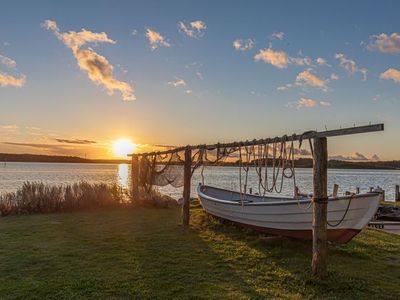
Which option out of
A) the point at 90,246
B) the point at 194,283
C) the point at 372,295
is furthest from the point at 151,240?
the point at 372,295

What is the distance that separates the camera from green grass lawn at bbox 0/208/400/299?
5906 millimetres


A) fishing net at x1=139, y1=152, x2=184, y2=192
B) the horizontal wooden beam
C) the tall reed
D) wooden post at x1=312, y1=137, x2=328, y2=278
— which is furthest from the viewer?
fishing net at x1=139, y1=152, x2=184, y2=192

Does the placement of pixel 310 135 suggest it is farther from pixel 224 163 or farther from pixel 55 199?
pixel 55 199

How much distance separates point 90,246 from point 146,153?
786cm

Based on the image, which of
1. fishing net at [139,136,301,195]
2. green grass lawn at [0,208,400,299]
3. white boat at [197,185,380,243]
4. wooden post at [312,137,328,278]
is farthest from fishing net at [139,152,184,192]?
wooden post at [312,137,328,278]

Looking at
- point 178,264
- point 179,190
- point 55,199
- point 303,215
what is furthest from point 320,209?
point 179,190

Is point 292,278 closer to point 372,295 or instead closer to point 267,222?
point 372,295

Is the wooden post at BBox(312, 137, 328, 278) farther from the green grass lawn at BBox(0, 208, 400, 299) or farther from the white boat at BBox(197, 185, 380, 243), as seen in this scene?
the white boat at BBox(197, 185, 380, 243)

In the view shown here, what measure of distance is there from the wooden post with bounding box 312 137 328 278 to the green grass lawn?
0.25m

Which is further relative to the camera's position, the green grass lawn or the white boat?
the white boat

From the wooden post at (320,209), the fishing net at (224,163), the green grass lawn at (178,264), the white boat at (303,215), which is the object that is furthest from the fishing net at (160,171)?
the wooden post at (320,209)

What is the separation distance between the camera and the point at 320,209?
6.56 m

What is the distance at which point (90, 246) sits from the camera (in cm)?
883

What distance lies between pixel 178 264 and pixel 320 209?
2.85 metres
